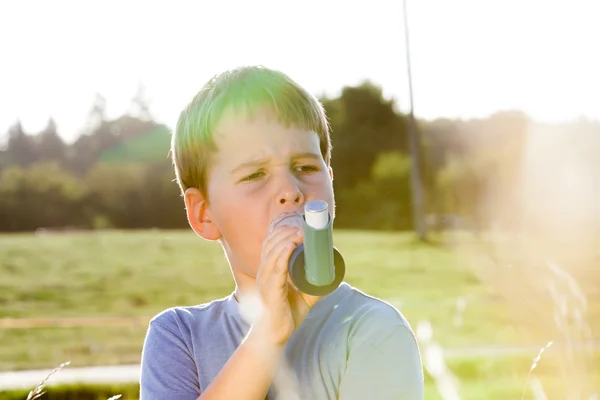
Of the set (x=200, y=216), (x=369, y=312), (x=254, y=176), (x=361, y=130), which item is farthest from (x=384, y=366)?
(x=361, y=130)

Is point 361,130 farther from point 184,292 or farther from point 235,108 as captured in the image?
point 235,108

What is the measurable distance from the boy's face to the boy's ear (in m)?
0.07

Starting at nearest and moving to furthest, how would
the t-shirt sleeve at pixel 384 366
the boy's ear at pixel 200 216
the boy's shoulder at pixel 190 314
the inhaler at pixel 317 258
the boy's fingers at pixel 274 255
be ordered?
the inhaler at pixel 317 258 → the boy's fingers at pixel 274 255 → the t-shirt sleeve at pixel 384 366 → the boy's shoulder at pixel 190 314 → the boy's ear at pixel 200 216

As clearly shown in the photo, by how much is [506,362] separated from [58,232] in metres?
19.3

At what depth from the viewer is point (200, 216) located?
6.70 feet

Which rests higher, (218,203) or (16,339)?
(218,203)

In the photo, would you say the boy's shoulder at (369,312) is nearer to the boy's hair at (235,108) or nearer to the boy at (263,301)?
the boy at (263,301)

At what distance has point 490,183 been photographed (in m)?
26.5

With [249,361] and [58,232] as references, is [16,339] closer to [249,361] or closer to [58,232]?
[58,232]

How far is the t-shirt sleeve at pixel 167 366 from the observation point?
5.86ft

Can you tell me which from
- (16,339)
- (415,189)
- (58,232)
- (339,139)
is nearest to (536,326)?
(16,339)

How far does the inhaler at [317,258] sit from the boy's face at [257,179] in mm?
250

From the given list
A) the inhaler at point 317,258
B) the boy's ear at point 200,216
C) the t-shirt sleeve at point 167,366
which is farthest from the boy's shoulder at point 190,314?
the inhaler at point 317,258

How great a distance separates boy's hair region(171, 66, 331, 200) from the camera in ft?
6.22
